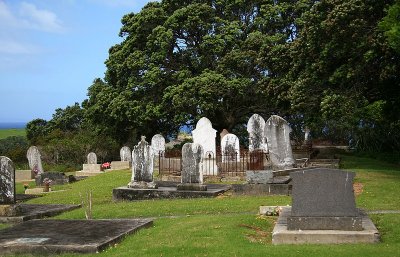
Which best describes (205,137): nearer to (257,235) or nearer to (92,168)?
(92,168)

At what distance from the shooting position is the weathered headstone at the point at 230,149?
24875 millimetres

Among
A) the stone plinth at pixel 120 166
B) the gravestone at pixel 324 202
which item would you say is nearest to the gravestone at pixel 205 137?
the stone plinth at pixel 120 166

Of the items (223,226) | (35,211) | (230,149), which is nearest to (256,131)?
(230,149)

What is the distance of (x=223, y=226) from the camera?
11961 millimetres

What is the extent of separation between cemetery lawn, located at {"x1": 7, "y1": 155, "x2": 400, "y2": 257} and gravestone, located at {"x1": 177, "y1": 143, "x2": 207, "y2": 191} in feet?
3.79

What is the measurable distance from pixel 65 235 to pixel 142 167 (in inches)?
357

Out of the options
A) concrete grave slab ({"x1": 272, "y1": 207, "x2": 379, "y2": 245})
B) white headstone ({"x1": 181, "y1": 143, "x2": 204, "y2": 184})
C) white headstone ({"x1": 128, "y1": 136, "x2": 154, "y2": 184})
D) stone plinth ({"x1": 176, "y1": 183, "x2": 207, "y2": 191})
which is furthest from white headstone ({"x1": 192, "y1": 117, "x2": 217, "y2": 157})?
concrete grave slab ({"x1": 272, "y1": 207, "x2": 379, "y2": 245})

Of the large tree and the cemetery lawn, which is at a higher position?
the large tree

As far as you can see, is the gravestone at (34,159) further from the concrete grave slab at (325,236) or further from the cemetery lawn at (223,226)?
the concrete grave slab at (325,236)

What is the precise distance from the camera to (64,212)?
1645 cm

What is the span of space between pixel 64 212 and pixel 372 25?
1558 centimetres

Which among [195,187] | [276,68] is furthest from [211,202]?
[276,68]

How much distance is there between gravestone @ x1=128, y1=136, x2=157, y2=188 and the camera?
20.3 m

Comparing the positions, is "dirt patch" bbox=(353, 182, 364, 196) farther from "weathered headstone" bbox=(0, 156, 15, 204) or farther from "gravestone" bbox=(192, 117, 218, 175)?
"weathered headstone" bbox=(0, 156, 15, 204)
